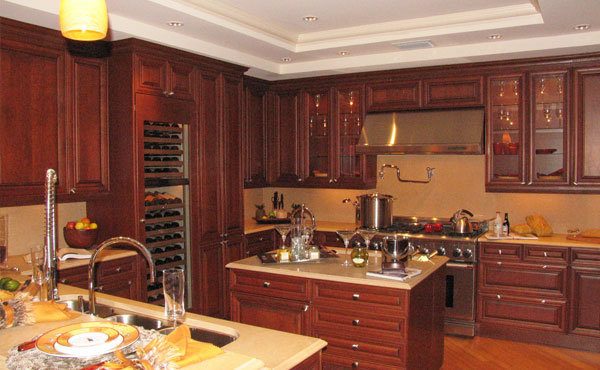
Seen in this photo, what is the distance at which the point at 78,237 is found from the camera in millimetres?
4234

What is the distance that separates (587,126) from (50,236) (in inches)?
182

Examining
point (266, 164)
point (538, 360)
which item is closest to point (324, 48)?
point (266, 164)

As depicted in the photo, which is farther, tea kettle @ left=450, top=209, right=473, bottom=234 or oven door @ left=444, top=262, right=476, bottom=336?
tea kettle @ left=450, top=209, right=473, bottom=234

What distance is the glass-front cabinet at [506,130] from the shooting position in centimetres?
514

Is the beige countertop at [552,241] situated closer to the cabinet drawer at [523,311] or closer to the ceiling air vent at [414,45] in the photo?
the cabinet drawer at [523,311]

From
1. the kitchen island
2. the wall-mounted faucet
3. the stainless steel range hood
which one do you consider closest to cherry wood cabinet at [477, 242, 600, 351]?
the stainless steel range hood

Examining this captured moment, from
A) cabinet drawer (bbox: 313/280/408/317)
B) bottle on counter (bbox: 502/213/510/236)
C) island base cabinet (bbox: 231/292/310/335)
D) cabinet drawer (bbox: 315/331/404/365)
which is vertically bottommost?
cabinet drawer (bbox: 315/331/404/365)

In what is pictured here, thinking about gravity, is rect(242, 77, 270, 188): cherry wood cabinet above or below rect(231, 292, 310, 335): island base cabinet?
above

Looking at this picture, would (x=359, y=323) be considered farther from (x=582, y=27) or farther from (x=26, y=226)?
(x=582, y=27)

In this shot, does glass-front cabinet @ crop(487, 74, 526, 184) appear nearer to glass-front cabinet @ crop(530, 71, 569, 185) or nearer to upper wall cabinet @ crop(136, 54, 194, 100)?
glass-front cabinet @ crop(530, 71, 569, 185)

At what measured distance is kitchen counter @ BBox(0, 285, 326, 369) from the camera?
1.79 meters

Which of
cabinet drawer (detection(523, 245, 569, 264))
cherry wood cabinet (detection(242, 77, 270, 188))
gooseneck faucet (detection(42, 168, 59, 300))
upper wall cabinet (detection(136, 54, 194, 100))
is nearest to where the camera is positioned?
gooseneck faucet (detection(42, 168, 59, 300))

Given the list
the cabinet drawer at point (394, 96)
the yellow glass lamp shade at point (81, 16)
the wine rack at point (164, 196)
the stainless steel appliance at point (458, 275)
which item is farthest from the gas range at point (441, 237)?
the yellow glass lamp shade at point (81, 16)

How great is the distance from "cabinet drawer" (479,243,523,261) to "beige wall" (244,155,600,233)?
71 cm
